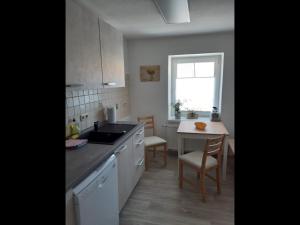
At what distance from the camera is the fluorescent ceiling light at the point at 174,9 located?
1.62 m

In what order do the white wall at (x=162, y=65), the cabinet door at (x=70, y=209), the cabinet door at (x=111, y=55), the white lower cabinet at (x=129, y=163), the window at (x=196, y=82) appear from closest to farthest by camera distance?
1. the cabinet door at (x=70, y=209)
2. the white lower cabinet at (x=129, y=163)
3. the cabinet door at (x=111, y=55)
4. the white wall at (x=162, y=65)
5. the window at (x=196, y=82)

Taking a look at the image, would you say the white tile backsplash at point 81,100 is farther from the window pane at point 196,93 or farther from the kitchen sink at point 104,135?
the window pane at point 196,93

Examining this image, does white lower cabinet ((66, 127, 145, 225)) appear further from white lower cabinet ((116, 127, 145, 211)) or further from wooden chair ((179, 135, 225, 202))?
wooden chair ((179, 135, 225, 202))

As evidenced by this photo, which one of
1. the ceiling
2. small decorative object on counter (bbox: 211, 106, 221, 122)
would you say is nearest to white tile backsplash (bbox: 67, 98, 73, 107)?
the ceiling

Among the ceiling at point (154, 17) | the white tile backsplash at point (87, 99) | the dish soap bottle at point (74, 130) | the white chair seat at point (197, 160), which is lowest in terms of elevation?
the white chair seat at point (197, 160)

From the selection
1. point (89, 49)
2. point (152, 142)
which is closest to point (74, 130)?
point (89, 49)

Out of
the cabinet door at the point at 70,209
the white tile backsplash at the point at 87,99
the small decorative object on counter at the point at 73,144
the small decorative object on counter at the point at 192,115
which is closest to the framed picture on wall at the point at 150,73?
the small decorative object on counter at the point at 192,115

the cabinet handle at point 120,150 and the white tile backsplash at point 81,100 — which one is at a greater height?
the white tile backsplash at point 81,100

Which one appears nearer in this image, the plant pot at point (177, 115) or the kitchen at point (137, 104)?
the kitchen at point (137, 104)

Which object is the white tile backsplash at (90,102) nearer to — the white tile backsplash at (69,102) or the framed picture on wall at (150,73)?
the white tile backsplash at (69,102)

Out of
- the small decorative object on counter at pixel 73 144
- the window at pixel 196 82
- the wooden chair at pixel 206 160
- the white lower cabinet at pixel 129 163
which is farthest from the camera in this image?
the window at pixel 196 82

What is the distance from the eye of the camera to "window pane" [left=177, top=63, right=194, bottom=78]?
3355 mm
